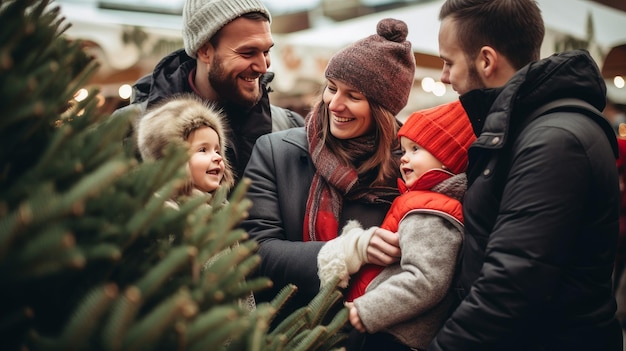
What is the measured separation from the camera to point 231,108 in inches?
111

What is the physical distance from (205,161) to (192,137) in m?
0.13

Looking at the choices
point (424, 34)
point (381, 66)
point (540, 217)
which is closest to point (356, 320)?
point (540, 217)

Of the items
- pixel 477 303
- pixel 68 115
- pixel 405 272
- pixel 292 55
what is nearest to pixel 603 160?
pixel 477 303

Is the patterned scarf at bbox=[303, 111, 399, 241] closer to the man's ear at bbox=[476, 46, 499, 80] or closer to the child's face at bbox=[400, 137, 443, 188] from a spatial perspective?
the child's face at bbox=[400, 137, 443, 188]

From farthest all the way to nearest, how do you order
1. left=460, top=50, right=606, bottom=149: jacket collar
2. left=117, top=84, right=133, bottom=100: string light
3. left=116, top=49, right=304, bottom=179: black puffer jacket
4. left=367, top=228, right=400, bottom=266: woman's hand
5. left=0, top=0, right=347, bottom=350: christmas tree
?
left=117, top=84, right=133, bottom=100: string light
left=116, top=49, right=304, bottom=179: black puffer jacket
left=367, top=228, right=400, bottom=266: woman's hand
left=460, top=50, right=606, bottom=149: jacket collar
left=0, top=0, right=347, bottom=350: christmas tree

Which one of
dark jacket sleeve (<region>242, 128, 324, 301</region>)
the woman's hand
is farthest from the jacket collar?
dark jacket sleeve (<region>242, 128, 324, 301</region>)

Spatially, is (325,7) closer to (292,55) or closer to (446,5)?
(292,55)

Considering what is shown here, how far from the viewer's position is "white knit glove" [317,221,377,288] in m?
1.94

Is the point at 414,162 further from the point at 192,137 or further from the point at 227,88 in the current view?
the point at 227,88

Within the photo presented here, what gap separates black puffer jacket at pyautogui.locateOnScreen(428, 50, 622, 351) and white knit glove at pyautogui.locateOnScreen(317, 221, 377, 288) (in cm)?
34

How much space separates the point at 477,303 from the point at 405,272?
309mm

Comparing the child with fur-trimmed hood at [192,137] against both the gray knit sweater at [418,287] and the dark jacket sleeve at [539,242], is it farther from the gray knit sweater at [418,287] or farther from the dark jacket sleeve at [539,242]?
the dark jacket sleeve at [539,242]

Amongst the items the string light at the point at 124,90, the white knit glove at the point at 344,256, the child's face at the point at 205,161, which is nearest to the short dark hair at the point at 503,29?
the white knit glove at the point at 344,256

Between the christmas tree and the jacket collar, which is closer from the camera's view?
the christmas tree
